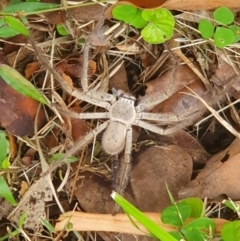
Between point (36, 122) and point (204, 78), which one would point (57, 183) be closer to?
point (36, 122)

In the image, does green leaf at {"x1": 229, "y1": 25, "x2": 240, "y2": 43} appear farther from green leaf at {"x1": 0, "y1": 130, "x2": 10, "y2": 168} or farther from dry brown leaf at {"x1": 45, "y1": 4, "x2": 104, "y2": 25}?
green leaf at {"x1": 0, "y1": 130, "x2": 10, "y2": 168}

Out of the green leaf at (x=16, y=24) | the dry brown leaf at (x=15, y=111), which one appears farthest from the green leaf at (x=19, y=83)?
the green leaf at (x=16, y=24)

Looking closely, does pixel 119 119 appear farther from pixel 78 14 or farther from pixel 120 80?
pixel 78 14

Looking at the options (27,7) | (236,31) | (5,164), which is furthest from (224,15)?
(5,164)

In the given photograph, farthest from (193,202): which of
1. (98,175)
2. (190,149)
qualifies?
(98,175)

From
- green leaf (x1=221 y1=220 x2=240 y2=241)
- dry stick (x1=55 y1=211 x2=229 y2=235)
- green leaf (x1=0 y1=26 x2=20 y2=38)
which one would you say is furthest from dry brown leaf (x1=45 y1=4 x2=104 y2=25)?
green leaf (x1=221 y1=220 x2=240 y2=241)

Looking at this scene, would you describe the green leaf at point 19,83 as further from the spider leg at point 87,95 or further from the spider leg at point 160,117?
the spider leg at point 160,117

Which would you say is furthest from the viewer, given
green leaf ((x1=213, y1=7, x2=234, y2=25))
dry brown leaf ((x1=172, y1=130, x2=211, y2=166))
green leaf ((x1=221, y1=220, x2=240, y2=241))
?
dry brown leaf ((x1=172, y1=130, x2=211, y2=166))
